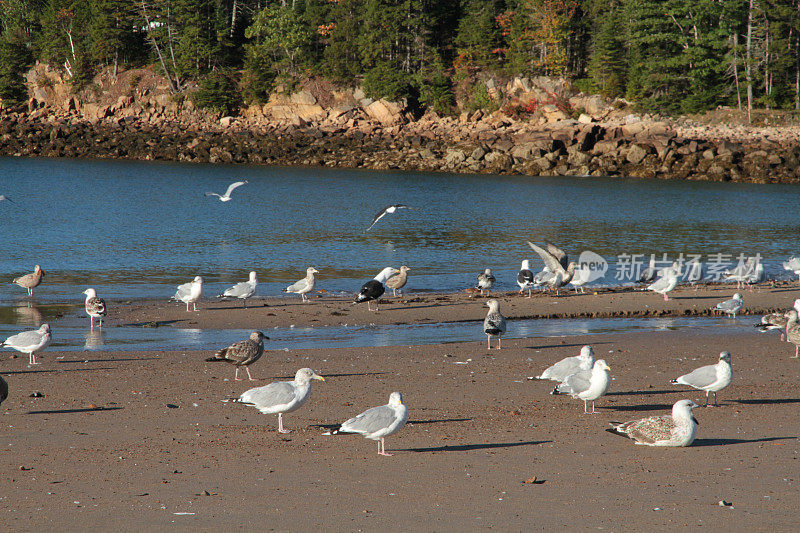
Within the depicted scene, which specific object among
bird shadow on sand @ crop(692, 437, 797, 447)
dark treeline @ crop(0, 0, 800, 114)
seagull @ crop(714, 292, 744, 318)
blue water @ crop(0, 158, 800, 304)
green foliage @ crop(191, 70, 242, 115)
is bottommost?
blue water @ crop(0, 158, 800, 304)

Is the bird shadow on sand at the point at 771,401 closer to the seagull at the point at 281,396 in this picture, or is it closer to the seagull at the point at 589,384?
the seagull at the point at 589,384

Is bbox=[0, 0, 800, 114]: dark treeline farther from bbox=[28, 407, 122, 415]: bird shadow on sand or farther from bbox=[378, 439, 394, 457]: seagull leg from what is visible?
bbox=[378, 439, 394, 457]: seagull leg

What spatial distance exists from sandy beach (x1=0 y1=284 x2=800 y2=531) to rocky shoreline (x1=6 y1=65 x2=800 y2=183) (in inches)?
2147

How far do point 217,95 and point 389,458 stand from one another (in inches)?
3346

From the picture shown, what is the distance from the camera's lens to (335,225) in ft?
132

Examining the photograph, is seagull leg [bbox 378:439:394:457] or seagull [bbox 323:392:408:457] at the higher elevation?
seagull [bbox 323:392:408:457]

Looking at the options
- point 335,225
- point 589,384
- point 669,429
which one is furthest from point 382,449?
point 335,225

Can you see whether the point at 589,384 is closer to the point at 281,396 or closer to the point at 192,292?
the point at 281,396

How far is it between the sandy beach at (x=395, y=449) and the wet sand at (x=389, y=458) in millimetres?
25

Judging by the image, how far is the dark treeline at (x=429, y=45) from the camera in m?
72.5

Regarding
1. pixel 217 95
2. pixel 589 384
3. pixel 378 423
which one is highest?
pixel 217 95

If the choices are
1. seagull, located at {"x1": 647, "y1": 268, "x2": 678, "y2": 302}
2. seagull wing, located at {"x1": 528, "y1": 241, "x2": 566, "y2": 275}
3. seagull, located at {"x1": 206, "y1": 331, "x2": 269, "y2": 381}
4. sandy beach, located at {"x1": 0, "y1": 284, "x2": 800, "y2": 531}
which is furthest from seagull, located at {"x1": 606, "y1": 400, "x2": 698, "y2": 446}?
seagull wing, located at {"x1": 528, "y1": 241, "x2": 566, "y2": 275}

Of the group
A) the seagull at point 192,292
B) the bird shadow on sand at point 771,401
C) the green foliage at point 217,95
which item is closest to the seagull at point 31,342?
the seagull at point 192,292

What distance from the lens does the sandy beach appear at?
6520 millimetres
